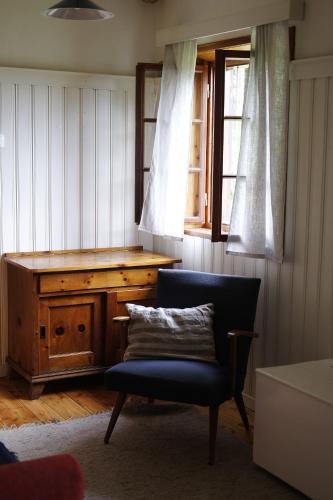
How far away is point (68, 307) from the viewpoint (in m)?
4.31

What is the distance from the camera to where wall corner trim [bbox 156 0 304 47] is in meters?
3.59

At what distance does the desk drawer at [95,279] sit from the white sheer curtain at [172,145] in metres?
0.29

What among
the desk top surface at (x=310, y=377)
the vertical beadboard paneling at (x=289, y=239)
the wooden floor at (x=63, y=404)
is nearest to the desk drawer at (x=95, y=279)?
the wooden floor at (x=63, y=404)

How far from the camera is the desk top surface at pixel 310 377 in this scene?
2986mm

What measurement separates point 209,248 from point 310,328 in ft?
3.14

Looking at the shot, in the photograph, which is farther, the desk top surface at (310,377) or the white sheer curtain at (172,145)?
the white sheer curtain at (172,145)

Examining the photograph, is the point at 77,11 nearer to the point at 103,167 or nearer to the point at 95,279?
the point at 103,167

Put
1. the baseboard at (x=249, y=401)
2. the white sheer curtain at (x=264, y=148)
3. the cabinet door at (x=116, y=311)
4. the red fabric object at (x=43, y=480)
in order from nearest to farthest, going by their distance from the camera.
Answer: the red fabric object at (x=43, y=480) → the white sheer curtain at (x=264, y=148) → the baseboard at (x=249, y=401) → the cabinet door at (x=116, y=311)

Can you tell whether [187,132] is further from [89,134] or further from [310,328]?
[310,328]

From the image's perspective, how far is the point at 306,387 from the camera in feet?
9.97

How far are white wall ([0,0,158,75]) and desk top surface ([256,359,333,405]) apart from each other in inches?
95.4

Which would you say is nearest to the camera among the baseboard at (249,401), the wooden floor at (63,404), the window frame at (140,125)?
the wooden floor at (63,404)

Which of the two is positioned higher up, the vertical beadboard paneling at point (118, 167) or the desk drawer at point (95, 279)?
the vertical beadboard paneling at point (118, 167)

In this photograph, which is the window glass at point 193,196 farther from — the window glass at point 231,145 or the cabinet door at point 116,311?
the cabinet door at point 116,311
